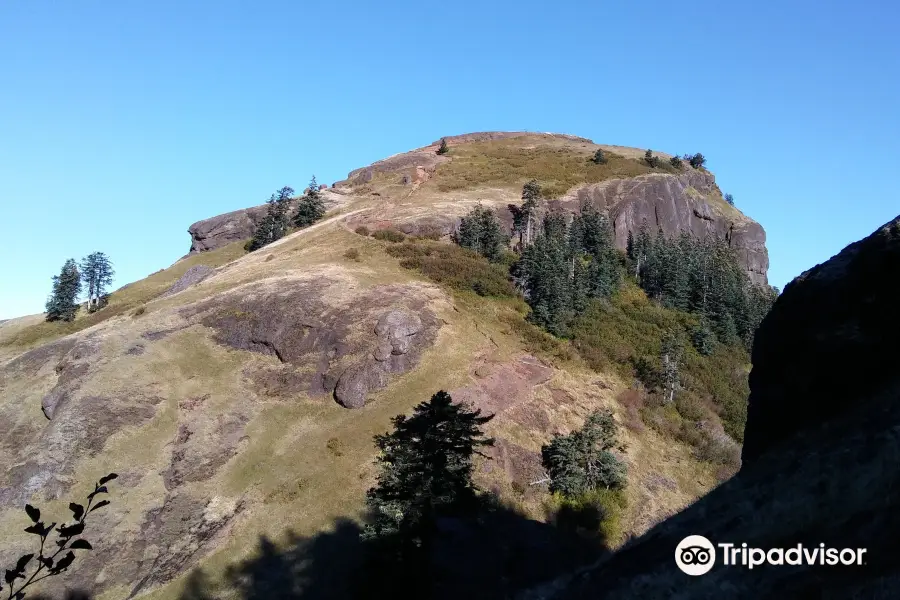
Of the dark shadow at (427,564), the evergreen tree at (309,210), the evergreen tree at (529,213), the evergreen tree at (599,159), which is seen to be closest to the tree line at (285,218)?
Answer: the evergreen tree at (309,210)

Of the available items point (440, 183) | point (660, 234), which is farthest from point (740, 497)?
point (440, 183)

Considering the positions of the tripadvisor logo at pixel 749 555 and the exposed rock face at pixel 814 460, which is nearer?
the tripadvisor logo at pixel 749 555

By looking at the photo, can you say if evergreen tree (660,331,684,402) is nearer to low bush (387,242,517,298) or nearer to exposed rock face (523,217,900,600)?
low bush (387,242,517,298)

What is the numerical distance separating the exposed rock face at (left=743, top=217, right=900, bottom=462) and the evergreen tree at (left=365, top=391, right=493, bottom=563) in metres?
11.5

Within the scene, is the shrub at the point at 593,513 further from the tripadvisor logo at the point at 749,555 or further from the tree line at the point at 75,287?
the tree line at the point at 75,287

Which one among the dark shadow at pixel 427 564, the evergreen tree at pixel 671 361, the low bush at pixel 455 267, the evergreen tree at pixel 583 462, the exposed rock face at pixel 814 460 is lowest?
the dark shadow at pixel 427 564

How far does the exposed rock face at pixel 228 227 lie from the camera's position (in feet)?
323

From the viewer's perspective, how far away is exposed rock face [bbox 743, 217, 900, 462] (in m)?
11.9

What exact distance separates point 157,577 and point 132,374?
56.0 ft

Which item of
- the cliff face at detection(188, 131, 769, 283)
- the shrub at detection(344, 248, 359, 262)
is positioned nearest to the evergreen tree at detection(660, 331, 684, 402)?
the cliff face at detection(188, 131, 769, 283)

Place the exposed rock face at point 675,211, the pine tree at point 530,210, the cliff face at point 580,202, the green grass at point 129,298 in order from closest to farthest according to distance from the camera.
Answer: the green grass at point 129,298, the pine tree at point 530,210, the cliff face at point 580,202, the exposed rock face at point 675,211

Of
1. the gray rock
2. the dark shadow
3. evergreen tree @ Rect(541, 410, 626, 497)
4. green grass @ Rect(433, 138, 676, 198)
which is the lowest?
the dark shadow

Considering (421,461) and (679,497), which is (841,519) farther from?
(679,497)

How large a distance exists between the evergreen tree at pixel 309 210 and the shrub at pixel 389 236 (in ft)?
74.2
